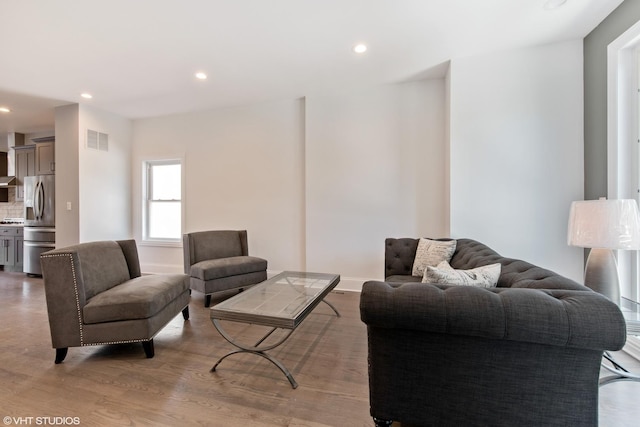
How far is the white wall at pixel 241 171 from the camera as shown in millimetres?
4395

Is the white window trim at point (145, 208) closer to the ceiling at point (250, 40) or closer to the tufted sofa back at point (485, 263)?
the ceiling at point (250, 40)

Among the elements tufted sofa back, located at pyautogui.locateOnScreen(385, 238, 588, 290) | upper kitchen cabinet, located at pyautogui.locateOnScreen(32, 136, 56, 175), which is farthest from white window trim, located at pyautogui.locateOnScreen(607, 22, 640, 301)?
upper kitchen cabinet, located at pyautogui.locateOnScreen(32, 136, 56, 175)

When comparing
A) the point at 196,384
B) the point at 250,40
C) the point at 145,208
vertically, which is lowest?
the point at 196,384

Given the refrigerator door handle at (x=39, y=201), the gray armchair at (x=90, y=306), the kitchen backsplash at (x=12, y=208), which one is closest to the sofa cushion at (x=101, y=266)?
the gray armchair at (x=90, y=306)

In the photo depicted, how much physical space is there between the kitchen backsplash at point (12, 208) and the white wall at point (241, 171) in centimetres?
326

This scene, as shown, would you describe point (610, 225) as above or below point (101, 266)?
above

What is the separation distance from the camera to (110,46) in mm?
2859

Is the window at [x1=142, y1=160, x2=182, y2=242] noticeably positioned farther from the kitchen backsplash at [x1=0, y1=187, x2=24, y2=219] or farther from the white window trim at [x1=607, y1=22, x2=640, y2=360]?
the white window trim at [x1=607, y1=22, x2=640, y2=360]

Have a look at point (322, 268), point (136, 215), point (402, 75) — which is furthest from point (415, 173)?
point (136, 215)

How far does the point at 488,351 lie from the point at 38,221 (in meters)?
6.53

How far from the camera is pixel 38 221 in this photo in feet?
15.7

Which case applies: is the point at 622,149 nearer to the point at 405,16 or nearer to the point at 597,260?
the point at 597,260

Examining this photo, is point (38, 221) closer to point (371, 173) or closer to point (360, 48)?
point (371, 173)

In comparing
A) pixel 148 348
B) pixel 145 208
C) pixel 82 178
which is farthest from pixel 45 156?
pixel 148 348
